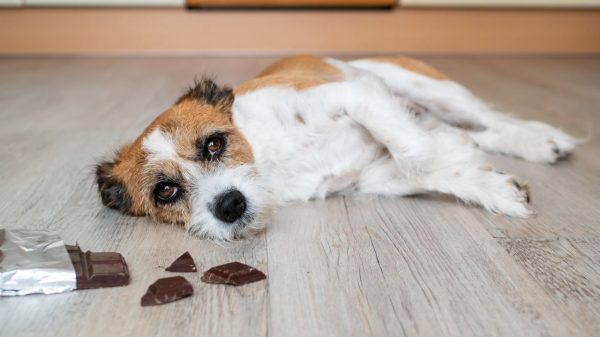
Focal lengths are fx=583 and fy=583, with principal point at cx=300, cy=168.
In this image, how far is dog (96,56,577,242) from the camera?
1.86 m

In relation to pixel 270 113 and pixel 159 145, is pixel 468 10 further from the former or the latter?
pixel 159 145

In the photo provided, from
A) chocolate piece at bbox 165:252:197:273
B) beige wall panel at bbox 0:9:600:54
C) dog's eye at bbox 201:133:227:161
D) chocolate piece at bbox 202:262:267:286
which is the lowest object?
beige wall panel at bbox 0:9:600:54

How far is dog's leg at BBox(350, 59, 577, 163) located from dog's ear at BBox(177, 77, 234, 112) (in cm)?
89

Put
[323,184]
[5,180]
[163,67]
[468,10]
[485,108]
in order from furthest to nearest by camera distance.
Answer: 1. [468,10]
2. [163,67]
3. [485,108]
4. [5,180]
5. [323,184]

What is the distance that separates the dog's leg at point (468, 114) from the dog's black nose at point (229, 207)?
46.3 inches

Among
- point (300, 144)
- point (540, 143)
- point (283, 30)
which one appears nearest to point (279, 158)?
point (300, 144)

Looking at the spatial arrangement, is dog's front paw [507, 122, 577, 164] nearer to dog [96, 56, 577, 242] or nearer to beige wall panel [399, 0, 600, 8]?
dog [96, 56, 577, 242]

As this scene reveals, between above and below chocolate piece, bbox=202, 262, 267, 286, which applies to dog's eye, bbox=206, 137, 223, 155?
above

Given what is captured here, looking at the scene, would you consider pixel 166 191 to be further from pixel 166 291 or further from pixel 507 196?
pixel 507 196

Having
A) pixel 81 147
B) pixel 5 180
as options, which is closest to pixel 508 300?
pixel 5 180

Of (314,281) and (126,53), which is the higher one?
(314,281)

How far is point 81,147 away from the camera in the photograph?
2.87 meters

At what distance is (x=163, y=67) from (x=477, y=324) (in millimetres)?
4402

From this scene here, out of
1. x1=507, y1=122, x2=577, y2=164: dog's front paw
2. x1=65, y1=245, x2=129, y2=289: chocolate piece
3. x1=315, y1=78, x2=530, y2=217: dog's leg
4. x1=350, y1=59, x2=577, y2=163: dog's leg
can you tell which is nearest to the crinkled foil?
x1=65, y1=245, x2=129, y2=289: chocolate piece
